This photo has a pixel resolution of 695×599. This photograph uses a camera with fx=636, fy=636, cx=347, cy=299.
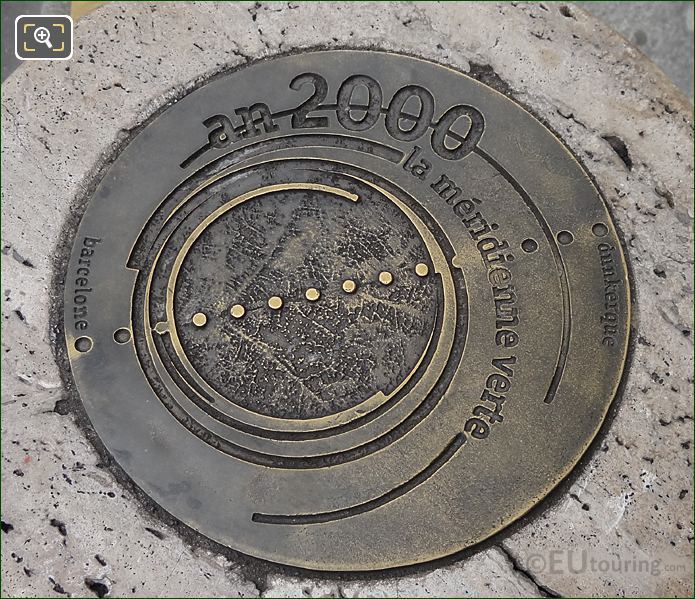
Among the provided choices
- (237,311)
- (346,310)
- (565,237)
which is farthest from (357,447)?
(565,237)

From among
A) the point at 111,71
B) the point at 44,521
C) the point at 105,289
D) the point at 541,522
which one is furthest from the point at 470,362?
the point at 111,71

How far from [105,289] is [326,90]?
36.4 inches

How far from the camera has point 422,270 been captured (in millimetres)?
1890

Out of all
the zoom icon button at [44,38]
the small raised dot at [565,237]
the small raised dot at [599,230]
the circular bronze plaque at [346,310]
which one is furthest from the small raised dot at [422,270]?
the zoom icon button at [44,38]

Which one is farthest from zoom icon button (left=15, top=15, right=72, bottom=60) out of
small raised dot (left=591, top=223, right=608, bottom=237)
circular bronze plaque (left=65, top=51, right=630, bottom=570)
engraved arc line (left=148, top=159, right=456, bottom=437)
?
small raised dot (left=591, top=223, right=608, bottom=237)

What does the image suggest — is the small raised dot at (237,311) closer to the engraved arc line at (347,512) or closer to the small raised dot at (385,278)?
the small raised dot at (385,278)

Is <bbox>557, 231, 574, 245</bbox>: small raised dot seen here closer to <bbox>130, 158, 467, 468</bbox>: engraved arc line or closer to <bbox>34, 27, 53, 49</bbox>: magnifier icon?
<bbox>130, 158, 467, 468</bbox>: engraved arc line

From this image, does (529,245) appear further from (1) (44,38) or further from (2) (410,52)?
(1) (44,38)

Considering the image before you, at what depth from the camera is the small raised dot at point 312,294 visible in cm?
187

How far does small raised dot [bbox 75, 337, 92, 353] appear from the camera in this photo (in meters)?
1.87

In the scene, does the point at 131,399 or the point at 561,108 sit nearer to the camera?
the point at 131,399

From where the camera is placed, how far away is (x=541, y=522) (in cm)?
179

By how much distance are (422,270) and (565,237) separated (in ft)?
1.47

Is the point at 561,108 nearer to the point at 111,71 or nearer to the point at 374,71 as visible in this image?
the point at 374,71
